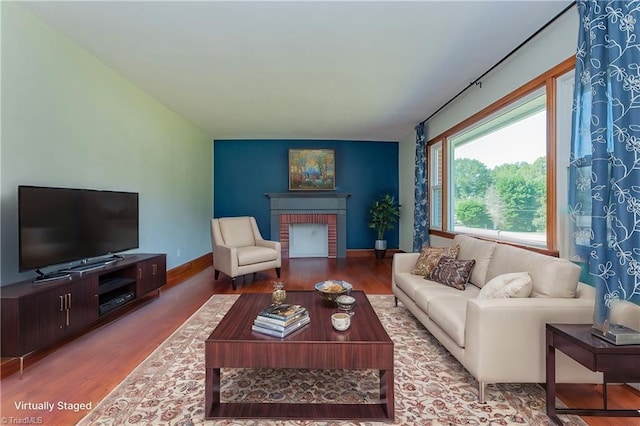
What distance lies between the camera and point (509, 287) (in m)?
1.87

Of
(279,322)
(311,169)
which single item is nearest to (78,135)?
(279,322)

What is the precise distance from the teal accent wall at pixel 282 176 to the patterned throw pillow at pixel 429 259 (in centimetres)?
362

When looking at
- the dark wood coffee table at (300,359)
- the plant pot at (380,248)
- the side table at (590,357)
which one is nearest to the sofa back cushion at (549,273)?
the side table at (590,357)

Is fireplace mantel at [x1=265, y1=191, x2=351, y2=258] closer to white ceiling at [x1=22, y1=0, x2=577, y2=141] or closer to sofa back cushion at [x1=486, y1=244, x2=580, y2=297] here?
white ceiling at [x1=22, y1=0, x2=577, y2=141]

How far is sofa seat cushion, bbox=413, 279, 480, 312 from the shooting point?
7.76 ft

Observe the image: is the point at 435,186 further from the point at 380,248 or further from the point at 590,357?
the point at 590,357

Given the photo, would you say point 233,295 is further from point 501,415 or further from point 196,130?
point 196,130

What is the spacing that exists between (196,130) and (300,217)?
8.99 ft

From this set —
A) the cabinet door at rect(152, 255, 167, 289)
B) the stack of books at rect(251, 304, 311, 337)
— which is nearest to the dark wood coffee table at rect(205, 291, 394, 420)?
the stack of books at rect(251, 304, 311, 337)

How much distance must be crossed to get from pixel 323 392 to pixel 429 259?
1.82 metres

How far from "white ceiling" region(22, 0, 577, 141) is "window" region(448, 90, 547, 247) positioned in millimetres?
629

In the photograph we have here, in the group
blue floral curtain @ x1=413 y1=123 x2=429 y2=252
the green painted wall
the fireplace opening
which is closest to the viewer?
the green painted wall

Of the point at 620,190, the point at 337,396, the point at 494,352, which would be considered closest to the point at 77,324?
the point at 337,396

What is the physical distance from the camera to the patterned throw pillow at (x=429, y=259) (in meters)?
3.01
